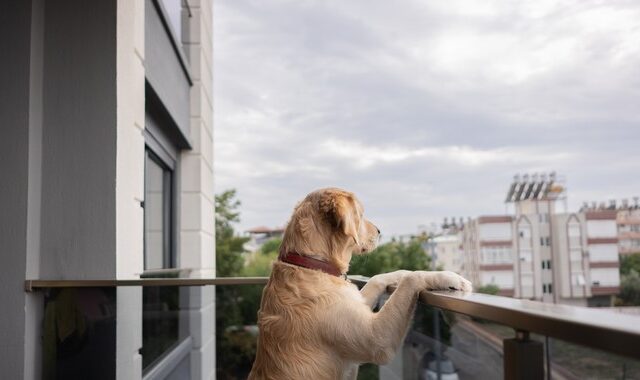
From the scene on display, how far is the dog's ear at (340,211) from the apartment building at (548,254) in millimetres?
65394

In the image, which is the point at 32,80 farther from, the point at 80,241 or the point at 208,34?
the point at 208,34

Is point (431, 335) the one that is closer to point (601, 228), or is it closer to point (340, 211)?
point (340, 211)

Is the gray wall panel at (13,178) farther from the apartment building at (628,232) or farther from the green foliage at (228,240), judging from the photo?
the apartment building at (628,232)

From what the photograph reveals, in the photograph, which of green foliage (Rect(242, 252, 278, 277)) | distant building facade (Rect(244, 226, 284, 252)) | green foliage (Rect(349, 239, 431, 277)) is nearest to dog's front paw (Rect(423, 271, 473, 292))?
green foliage (Rect(242, 252, 278, 277))

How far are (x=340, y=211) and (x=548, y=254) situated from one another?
2788 inches

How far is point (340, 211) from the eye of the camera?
187 cm

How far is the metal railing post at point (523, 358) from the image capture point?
966 millimetres

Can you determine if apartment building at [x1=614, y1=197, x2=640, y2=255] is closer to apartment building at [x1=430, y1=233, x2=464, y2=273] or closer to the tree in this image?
apartment building at [x1=430, y1=233, x2=464, y2=273]

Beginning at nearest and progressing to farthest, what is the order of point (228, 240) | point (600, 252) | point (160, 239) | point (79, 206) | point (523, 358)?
1. point (523, 358)
2. point (79, 206)
3. point (160, 239)
4. point (228, 240)
5. point (600, 252)

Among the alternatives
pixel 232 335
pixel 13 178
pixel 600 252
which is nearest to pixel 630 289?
pixel 600 252

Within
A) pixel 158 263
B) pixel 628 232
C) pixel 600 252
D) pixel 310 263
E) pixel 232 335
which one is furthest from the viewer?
pixel 628 232

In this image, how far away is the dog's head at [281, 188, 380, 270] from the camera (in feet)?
6.12

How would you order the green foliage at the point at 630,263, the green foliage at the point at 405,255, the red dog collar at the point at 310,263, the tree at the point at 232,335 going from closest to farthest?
1. the red dog collar at the point at 310,263
2. the tree at the point at 232,335
3. the green foliage at the point at 405,255
4. the green foliage at the point at 630,263

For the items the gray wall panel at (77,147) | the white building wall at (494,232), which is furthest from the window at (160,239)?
the white building wall at (494,232)
